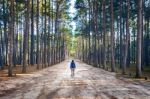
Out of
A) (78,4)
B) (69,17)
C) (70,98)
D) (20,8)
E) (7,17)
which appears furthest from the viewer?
(69,17)

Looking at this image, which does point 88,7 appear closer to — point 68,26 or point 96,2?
point 96,2

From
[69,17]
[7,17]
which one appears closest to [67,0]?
[69,17]

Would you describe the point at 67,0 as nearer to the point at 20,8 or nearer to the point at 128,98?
the point at 20,8

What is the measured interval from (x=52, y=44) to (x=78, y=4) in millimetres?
12121

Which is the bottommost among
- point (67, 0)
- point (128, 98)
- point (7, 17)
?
point (128, 98)

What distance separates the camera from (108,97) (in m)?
17.1

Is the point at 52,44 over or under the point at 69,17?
under

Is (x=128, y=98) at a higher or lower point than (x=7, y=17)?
lower

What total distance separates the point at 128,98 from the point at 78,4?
5789 cm

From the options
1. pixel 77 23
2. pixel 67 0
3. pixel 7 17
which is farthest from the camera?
pixel 77 23

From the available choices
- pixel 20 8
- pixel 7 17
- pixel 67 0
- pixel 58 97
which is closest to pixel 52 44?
pixel 67 0

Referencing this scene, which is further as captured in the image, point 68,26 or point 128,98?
point 68,26

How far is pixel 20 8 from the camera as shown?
204 ft

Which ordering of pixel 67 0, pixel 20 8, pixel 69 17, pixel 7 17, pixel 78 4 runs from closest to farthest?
pixel 7 17 → pixel 20 8 → pixel 78 4 → pixel 67 0 → pixel 69 17
